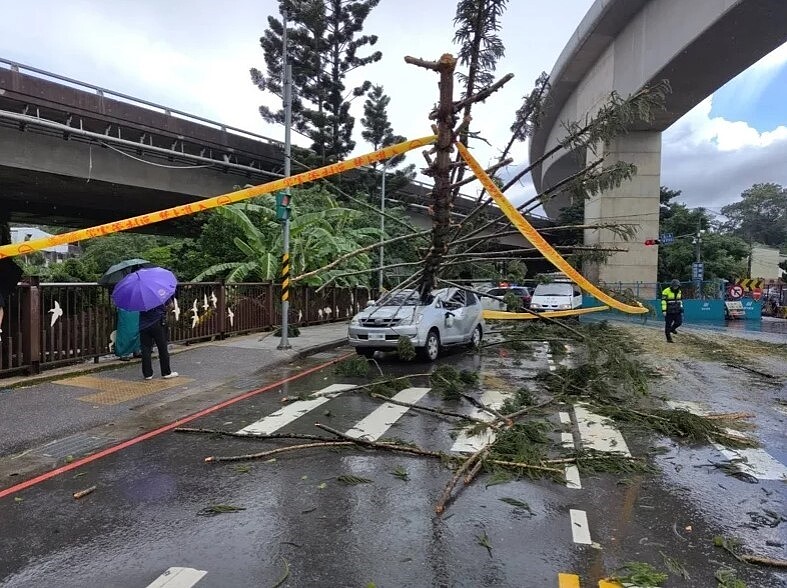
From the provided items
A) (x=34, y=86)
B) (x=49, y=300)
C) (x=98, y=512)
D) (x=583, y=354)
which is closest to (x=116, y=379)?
(x=49, y=300)

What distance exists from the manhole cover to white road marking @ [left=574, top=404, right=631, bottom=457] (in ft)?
17.1

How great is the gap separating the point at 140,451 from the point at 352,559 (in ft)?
10.7

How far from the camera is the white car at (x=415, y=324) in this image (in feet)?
37.6

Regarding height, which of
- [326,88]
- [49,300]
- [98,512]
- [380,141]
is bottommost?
[98,512]

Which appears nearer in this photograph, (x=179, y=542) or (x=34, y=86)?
(x=179, y=542)

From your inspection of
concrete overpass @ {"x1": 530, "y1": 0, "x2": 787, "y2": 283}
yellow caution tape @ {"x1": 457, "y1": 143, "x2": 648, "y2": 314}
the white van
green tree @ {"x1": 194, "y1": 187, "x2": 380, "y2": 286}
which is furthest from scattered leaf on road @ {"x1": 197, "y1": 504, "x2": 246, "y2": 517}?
the white van

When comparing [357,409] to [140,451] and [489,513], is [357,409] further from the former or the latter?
[489,513]

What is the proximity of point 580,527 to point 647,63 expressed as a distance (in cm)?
2819

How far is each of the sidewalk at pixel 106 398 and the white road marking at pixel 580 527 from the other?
476 centimetres

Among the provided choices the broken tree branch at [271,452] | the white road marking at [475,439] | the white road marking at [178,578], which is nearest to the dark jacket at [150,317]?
the broken tree branch at [271,452]

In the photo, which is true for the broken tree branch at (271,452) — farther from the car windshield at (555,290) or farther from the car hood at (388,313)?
the car windshield at (555,290)

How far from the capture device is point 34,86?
16.4 metres

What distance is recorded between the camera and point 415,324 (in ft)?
37.7

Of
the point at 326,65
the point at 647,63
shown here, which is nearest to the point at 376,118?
the point at 326,65
